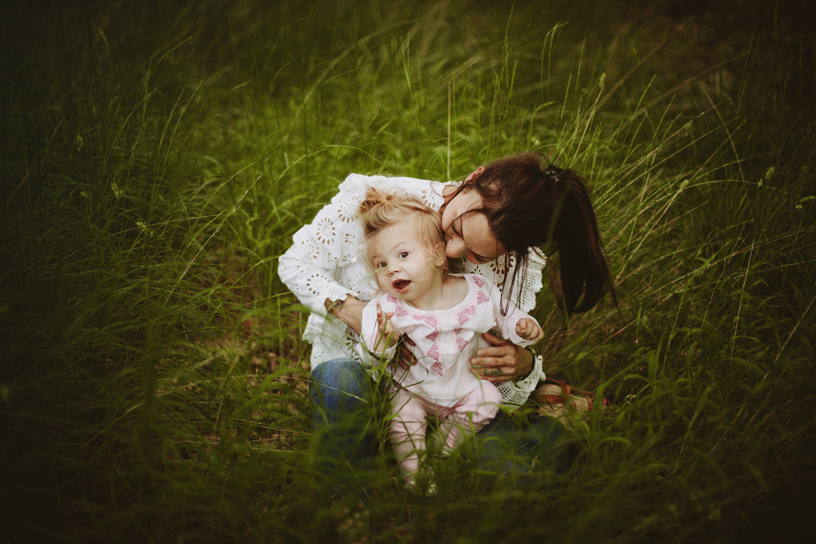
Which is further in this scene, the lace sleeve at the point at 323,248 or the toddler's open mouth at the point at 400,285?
the lace sleeve at the point at 323,248

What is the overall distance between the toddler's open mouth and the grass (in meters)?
0.38

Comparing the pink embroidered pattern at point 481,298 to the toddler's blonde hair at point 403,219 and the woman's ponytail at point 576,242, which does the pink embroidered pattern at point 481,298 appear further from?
the woman's ponytail at point 576,242

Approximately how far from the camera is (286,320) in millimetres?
2080

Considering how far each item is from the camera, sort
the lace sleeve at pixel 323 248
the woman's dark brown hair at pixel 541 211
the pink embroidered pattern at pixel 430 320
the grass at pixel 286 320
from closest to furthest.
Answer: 1. the grass at pixel 286 320
2. the woman's dark brown hair at pixel 541 211
3. the pink embroidered pattern at pixel 430 320
4. the lace sleeve at pixel 323 248

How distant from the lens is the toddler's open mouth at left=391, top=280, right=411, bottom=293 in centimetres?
139

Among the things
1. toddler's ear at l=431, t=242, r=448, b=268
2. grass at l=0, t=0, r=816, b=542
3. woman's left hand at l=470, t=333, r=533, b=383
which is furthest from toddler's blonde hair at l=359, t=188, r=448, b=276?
grass at l=0, t=0, r=816, b=542

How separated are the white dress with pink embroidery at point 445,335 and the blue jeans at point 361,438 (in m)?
0.13

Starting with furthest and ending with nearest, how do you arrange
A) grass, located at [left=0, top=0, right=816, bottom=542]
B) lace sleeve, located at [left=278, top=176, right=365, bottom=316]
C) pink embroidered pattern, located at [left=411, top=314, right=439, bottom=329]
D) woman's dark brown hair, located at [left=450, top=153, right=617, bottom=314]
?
lace sleeve, located at [left=278, top=176, right=365, bottom=316] < pink embroidered pattern, located at [left=411, top=314, right=439, bottom=329] < woman's dark brown hair, located at [left=450, top=153, right=617, bottom=314] < grass, located at [left=0, top=0, right=816, bottom=542]

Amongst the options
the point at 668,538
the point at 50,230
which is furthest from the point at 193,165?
the point at 668,538

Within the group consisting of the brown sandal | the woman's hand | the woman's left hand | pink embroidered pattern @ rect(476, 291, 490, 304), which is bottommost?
the brown sandal

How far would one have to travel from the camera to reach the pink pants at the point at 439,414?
1427mm

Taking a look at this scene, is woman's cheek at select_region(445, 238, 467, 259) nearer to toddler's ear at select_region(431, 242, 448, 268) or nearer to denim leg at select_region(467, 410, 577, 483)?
toddler's ear at select_region(431, 242, 448, 268)

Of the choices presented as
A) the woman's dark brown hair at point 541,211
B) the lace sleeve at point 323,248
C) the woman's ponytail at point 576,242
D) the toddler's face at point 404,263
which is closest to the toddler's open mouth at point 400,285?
the toddler's face at point 404,263

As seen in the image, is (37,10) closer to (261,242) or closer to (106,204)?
(106,204)
